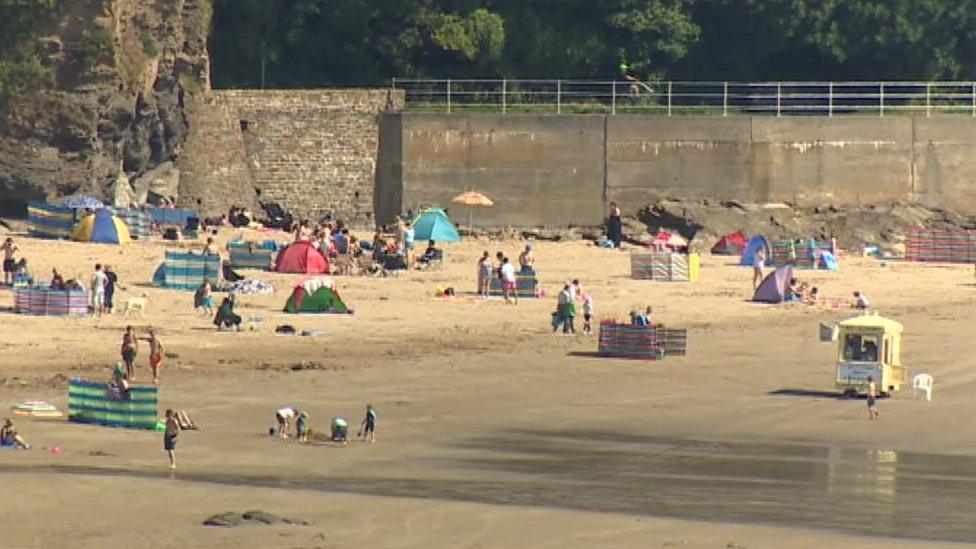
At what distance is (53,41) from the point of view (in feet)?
160

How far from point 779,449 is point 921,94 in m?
31.8

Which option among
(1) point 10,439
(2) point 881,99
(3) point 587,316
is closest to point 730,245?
(2) point 881,99

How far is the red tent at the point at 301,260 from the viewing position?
1704 inches

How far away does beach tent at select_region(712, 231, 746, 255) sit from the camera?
51.1m

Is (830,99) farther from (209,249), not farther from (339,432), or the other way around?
(339,432)

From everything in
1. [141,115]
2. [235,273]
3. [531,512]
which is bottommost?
[531,512]

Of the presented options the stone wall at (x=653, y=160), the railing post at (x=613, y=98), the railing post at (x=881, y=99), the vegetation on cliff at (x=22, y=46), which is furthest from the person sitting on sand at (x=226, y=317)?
the railing post at (x=881, y=99)

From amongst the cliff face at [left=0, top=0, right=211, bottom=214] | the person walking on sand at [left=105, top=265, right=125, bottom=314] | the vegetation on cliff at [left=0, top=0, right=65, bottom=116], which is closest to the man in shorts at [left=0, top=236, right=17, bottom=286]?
the person walking on sand at [left=105, top=265, right=125, bottom=314]

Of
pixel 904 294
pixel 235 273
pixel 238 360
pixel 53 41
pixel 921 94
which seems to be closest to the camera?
pixel 238 360

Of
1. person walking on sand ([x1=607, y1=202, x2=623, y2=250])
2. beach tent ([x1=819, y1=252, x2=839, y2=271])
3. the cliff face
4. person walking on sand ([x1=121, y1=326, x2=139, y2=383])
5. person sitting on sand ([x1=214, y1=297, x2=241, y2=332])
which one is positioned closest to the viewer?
person walking on sand ([x1=121, y1=326, x2=139, y2=383])

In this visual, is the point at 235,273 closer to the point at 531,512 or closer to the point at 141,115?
the point at 141,115

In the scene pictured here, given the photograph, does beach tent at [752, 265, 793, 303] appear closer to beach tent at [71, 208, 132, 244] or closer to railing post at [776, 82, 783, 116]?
beach tent at [71, 208, 132, 244]

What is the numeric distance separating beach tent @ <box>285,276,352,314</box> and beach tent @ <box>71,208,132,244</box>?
8.43 meters

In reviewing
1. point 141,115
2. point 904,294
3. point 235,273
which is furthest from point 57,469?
point 141,115
